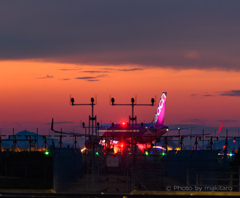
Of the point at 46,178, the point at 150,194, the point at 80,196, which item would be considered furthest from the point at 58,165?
the point at 46,178

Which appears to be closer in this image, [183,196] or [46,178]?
[183,196]

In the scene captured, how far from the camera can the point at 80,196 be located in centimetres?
2773

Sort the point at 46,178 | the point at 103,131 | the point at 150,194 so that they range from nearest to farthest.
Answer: the point at 150,194, the point at 46,178, the point at 103,131

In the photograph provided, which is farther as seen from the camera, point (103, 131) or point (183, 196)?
point (103, 131)

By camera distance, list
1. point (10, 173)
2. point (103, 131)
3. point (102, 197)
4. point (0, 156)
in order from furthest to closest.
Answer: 1. point (103, 131)
2. point (0, 156)
3. point (10, 173)
4. point (102, 197)

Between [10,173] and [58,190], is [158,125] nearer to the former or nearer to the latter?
[10,173]

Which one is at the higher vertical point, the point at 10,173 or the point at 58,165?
the point at 58,165

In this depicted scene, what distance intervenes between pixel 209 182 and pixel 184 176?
711cm

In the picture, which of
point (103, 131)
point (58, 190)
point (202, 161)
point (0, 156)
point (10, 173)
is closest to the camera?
point (58, 190)

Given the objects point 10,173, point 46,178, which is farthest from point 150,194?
point 10,173

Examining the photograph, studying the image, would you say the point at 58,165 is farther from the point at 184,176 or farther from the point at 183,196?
the point at 184,176

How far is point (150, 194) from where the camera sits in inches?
1171

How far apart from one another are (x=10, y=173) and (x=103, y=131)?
2789 inches

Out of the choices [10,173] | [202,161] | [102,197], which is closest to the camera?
[102,197]
